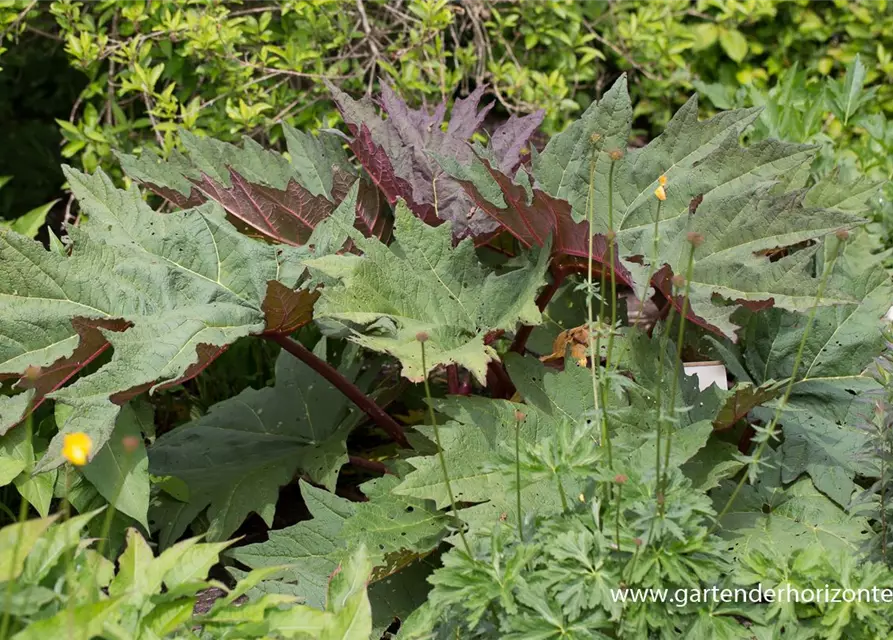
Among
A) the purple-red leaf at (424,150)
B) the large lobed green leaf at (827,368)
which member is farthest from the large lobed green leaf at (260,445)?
the large lobed green leaf at (827,368)

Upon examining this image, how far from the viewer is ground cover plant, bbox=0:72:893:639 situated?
157cm

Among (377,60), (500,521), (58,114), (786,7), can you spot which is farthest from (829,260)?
(58,114)

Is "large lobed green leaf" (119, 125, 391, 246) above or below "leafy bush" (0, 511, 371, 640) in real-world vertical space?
above

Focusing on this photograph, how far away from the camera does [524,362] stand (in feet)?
6.97

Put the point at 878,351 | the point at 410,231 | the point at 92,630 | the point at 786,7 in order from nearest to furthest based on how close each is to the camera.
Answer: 1. the point at 92,630
2. the point at 410,231
3. the point at 878,351
4. the point at 786,7

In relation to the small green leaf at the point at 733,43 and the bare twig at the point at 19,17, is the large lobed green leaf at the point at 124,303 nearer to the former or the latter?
the bare twig at the point at 19,17

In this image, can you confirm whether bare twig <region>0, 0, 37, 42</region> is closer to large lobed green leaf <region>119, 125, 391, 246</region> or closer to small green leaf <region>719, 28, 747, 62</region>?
large lobed green leaf <region>119, 125, 391, 246</region>

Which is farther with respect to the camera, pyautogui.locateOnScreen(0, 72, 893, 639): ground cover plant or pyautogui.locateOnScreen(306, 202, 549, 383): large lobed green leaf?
pyautogui.locateOnScreen(306, 202, 549, 383): large lobed green leaf

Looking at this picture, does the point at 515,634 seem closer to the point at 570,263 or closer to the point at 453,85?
the point at 570,263

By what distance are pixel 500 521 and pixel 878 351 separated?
3.35ft

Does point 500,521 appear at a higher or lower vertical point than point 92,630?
lower

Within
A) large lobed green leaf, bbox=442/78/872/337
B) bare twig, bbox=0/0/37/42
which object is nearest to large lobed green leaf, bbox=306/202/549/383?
large lobed green leaf, bbox=442/78/872/337

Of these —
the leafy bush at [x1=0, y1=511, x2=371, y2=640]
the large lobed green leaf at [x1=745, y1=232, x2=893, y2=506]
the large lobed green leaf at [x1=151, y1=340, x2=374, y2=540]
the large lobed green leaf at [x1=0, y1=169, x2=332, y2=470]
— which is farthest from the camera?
the large lobed green leaf at [x1=151, y1=340, x2=374, y2=540]

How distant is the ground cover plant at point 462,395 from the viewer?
1572 mm
